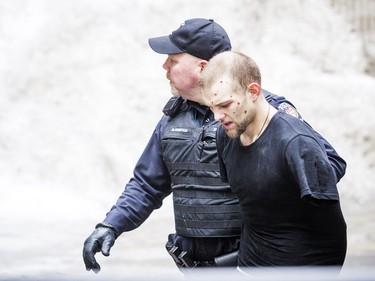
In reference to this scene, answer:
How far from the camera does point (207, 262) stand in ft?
14.6

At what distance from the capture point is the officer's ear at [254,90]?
12.2ft

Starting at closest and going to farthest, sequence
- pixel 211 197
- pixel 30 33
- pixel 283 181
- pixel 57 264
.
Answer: pixel 283 181 < pixel 211 197 < pixel 57 264 < pixel 30 33

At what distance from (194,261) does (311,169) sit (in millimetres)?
1137

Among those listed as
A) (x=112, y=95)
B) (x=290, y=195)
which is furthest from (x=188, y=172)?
(x=112, y=95)

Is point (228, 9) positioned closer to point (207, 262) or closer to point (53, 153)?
point (53, 153)

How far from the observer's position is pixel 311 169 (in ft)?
11.5

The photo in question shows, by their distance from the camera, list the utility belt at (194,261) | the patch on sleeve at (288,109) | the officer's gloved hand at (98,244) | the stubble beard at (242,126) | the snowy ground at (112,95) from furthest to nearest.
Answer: the snowy ground at (112,95), the officer's gloved hand at (98,244), the utility belt at (194,261), the patch on sleeve at (288,109), the stubble beard at (242,126)

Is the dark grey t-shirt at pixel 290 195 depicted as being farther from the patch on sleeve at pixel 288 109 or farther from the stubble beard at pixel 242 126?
the patch on sleeve at pixel 288 109

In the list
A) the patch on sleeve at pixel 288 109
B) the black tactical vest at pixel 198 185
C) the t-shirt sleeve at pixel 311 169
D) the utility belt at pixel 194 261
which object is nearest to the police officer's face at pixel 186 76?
the black tactical vest at pixel 198 185

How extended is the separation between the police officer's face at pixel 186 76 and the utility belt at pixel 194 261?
0.66 m

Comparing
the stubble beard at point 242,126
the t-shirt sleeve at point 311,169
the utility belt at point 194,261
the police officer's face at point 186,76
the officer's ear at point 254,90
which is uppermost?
the police officer's face at point 186,76

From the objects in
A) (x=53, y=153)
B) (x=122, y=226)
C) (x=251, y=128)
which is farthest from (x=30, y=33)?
(x=251, y=128)

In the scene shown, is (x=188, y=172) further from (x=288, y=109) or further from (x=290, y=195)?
(x=290, y=195)

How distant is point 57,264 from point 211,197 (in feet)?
13.2
